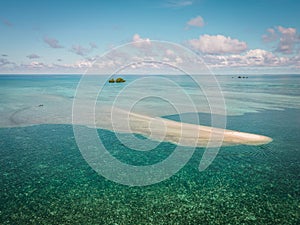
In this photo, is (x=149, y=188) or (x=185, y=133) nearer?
(x=149, y=188)

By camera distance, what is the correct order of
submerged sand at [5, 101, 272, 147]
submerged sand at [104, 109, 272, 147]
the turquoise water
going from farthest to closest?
1. submerged sand at [5, 101, 272, 147]
2. submerged sand at [104, 109, 272, 147]
3. the turquoise water

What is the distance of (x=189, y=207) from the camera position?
14.3m

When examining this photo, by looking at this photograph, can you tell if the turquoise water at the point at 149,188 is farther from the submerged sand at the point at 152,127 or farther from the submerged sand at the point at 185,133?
the submerged sand at the point at 152,127

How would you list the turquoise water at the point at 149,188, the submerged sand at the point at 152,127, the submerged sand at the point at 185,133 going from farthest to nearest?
1. the submerged sand at the point at 152,127
2. the submerged sand at the point at 185,133
3. the turquoise water at the point at 149,188

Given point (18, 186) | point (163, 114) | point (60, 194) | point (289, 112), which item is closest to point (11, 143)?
point (18, 186)

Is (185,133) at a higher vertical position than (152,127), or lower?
lower

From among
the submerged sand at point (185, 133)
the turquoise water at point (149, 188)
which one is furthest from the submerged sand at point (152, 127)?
the turquoise water at point (149, 188)

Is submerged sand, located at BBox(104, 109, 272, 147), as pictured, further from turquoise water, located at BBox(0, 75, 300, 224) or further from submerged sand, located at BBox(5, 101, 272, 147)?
turquoise water, located at BBox(0, 75, 300, 224)

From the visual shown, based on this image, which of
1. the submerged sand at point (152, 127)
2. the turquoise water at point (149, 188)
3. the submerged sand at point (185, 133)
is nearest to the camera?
the turquoise water at point (149, 188)

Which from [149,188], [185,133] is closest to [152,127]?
[185,133]

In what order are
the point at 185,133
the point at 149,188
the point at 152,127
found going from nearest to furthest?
the point at 149,188 → the point at 185,133 → the point at 152,127

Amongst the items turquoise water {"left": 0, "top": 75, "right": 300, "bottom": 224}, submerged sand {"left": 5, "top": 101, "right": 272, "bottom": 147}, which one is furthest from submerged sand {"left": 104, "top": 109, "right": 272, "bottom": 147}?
turquoise water {"left": 0, "top": 75, "right": 300, "bottom": 224}

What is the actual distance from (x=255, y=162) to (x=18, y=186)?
1945 cm

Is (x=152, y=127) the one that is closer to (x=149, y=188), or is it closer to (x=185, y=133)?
(x=185, y=133)
